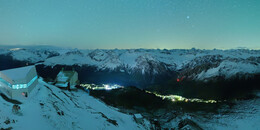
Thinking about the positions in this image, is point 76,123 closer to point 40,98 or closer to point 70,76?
point 40,98

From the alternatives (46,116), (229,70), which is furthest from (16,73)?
(229,70)

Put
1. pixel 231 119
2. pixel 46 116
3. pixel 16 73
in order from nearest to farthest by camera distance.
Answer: pixel 46 116, pixel 16 73, pixel 231 119

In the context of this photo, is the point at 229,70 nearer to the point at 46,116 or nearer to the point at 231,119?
the point at 231,119

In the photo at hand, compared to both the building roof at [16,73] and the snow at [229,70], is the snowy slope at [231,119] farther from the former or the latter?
the snow at [229,70]

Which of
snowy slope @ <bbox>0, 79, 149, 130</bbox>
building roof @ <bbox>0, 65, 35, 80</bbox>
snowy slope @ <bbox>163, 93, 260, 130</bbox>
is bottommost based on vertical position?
snowy slope @ <bbox>163, 93, 260, 130</bbox>

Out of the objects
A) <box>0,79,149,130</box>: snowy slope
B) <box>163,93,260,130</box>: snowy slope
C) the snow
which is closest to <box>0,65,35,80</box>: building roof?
<box>0,79,149,130</box>: snowy slope

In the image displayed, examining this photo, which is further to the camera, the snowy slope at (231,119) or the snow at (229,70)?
the snow at (229,70)

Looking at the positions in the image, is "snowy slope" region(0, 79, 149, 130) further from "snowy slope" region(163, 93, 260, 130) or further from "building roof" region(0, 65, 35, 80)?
"snowy slope" region(163, 93, 260, 130)

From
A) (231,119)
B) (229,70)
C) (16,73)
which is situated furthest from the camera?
(229,70)

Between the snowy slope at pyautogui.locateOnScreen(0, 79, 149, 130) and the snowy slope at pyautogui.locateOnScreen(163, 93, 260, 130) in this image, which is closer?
the snowy slope at pyautogui.locateOnScreen(0, 79, 149, 130)

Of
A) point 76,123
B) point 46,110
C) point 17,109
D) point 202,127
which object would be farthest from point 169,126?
point 17,109

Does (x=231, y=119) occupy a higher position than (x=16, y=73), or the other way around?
(x=16, y=73)

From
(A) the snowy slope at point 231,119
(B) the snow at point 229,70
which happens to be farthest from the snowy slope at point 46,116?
(B) the snow at point 229,70
